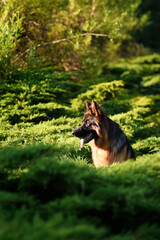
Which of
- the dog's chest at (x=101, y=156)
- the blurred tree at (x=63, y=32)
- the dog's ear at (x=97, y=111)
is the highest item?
the blurred tree at (x=63, y=32)

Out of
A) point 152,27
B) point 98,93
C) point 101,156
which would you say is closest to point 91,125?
point 101,156

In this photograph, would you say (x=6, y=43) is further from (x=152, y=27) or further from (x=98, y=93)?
(x=152, y=27)

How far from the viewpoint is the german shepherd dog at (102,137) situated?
3.29 m

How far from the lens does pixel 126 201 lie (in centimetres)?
172

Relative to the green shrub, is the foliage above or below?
above

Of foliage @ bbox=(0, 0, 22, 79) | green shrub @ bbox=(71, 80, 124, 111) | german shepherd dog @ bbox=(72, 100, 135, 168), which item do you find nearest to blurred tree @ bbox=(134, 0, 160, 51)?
green shrub @ bbox=(71, 80, 124, 111)

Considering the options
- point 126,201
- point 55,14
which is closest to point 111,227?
point 126,201

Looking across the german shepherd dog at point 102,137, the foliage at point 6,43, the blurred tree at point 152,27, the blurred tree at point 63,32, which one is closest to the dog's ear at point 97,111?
the german shepherd dog at point 102,137

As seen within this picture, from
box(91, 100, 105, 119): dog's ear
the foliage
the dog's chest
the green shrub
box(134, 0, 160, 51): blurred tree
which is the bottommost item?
the dog's chest

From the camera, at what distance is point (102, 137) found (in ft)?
11.0

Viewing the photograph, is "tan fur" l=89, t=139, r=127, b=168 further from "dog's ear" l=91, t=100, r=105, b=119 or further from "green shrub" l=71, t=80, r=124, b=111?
"green shrub" l=71, t=80, r=124, b=111

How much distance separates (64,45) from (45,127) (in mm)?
5081

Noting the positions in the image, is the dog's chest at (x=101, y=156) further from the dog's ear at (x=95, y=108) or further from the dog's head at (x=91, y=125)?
the dog's ear at (x=95, y=108)

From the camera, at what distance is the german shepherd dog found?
3289 mm
